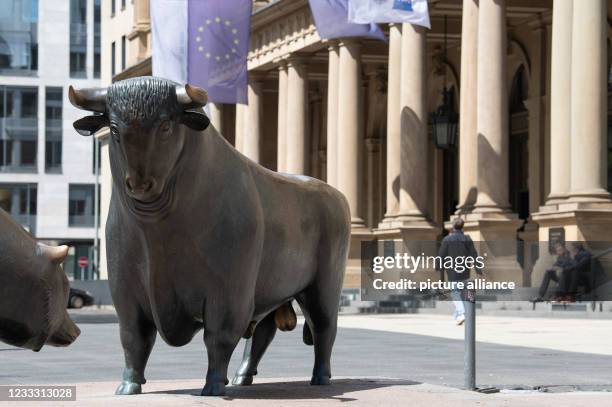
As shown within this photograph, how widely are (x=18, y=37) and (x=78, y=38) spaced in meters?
4.28

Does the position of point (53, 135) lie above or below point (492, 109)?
above

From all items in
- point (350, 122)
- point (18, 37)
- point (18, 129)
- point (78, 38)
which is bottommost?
point (350, 122)

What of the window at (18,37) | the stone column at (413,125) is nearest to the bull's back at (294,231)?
the stone column at (413,125)

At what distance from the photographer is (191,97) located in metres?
7.58

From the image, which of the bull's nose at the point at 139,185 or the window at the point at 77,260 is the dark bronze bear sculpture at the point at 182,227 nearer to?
the bull's nose at the point at 139,185

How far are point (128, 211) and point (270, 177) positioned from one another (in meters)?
1.19

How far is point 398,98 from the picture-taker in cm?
3988

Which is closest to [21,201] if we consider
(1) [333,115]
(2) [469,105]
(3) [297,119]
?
(3) [297,119]

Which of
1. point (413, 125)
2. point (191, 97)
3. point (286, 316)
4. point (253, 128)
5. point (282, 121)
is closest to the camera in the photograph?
point (191, 97)

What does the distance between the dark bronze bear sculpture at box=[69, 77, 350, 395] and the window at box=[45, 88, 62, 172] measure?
289ft

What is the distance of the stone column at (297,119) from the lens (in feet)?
159

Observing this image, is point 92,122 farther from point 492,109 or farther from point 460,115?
point 460,115

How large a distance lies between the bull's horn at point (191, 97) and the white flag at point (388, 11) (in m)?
24.6

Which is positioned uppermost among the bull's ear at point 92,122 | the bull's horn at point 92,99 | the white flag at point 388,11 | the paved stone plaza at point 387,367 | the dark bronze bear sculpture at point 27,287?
the white flag at point 388,11
